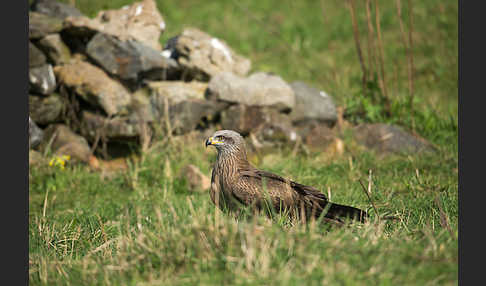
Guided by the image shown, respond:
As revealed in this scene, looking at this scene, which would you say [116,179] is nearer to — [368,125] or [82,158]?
[82,158]

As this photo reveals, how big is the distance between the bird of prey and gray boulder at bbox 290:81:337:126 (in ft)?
13.0

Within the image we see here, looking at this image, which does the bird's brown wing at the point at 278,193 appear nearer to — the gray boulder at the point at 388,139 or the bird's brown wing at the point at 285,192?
the bird's brown wing at the point at 285,192

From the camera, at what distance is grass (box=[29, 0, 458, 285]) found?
111 inches

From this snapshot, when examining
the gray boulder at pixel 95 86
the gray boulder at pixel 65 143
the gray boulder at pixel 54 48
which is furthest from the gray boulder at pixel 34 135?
the gray boulder at pixel 54 48

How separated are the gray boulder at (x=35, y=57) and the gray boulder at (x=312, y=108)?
375cm

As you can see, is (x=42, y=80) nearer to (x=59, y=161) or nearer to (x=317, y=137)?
(x=59, y=161)

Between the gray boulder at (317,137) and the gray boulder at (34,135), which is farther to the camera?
the gray boulder at (317,137)

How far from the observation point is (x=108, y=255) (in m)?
3.46

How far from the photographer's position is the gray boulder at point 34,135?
7188 mm

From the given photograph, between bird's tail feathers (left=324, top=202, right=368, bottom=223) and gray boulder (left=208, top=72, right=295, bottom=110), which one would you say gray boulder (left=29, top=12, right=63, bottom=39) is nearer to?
gray boulder (left=208, top=72, right=295, bottom=110)

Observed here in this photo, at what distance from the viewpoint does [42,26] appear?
26.1 feet

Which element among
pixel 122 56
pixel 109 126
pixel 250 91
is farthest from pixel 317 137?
pixel 122 56

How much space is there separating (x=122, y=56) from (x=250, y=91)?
196 cm

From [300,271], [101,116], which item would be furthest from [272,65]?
[300,271]
